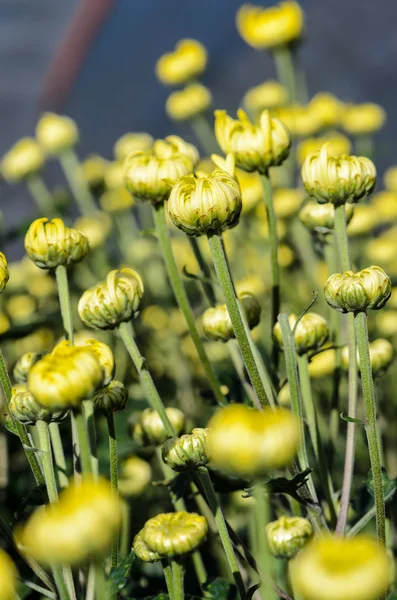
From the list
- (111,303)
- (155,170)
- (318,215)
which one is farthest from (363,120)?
(111,303)

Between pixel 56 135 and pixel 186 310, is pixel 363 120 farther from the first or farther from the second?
pixel 186 310

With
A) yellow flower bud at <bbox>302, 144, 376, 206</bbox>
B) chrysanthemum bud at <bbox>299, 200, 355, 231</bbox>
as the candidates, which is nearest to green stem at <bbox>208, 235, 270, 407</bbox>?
yellow flower bud at <bbox>302, 144, 376, 206</bbox>

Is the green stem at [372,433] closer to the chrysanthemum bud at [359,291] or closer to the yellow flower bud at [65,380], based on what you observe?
the chrysanthemum bud at [359,291]

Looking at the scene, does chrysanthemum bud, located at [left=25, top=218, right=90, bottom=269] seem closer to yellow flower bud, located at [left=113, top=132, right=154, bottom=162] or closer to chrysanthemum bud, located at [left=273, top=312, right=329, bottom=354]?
chrysanthemum bud, located at [left=273, top=312, right=329, bottom=354]

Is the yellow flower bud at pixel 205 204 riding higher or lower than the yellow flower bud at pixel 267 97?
lower

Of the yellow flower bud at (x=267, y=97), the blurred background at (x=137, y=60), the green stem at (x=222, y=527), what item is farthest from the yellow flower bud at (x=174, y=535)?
the blurred background at (x=137, y=60)

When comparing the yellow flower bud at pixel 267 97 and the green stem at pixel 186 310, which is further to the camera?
the yellow flower bud at pixel 267 97

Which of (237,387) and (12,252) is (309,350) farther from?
(12,252)
